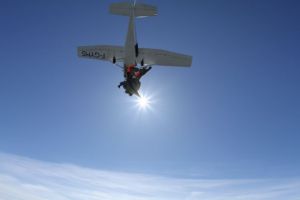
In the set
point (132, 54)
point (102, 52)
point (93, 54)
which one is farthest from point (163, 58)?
point (93, 54)

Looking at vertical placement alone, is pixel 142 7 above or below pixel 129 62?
above

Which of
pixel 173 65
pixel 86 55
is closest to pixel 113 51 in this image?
pixel 86 55

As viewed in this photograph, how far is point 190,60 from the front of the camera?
1737 inches

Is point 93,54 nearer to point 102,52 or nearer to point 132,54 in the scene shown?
point 102,52

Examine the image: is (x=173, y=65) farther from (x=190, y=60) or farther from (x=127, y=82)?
(x=127, y=82)

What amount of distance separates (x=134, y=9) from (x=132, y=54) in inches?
→ 212

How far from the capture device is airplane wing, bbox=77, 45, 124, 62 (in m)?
43.6

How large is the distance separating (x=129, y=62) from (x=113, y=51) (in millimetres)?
3827

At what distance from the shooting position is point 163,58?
43.5 m

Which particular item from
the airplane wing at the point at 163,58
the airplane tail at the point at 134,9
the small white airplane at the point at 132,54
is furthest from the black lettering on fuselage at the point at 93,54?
the airplane tail at the point at 134,9

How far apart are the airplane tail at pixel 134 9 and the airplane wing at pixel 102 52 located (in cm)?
432

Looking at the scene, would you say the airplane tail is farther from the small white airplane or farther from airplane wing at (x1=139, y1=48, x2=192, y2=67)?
airplane wing at (x1=139, y1=48, x2=192, y2=67)

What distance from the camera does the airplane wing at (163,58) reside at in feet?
140

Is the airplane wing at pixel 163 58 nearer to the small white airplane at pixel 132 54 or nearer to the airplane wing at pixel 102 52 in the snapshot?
the small white airplane at pixel 132 54
